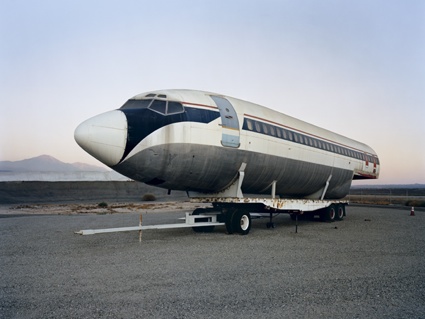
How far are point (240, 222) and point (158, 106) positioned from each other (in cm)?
532

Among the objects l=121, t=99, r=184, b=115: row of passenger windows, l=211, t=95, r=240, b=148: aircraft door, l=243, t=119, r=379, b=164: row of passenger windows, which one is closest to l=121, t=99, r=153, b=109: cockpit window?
l=121, t=99, r=184, b=115: row of passenger windows

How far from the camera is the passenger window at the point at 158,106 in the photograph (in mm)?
11539

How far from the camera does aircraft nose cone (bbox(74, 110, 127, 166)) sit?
10562mm

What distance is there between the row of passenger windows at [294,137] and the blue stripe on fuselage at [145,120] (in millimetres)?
2512

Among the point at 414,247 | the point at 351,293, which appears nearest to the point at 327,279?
the point at 351,293

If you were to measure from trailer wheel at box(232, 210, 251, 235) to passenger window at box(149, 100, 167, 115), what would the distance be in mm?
4800

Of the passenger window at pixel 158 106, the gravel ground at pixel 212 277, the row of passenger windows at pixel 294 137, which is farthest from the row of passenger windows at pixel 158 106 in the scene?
the gravel ground at pixel 212 277

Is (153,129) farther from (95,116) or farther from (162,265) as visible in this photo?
(162,265)

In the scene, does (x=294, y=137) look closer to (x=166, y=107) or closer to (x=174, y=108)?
(x=174, y=108)

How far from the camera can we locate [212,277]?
7.42 meters

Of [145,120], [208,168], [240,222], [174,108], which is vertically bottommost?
[240,222]

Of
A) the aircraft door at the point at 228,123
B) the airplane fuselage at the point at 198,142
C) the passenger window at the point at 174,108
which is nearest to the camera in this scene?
the airplane fuselage at the point at 198,142

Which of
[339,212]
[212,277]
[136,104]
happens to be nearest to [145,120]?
[136,104]

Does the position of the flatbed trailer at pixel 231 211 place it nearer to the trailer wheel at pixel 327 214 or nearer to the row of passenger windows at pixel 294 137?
the row of passenger windows at pixel 294 137
